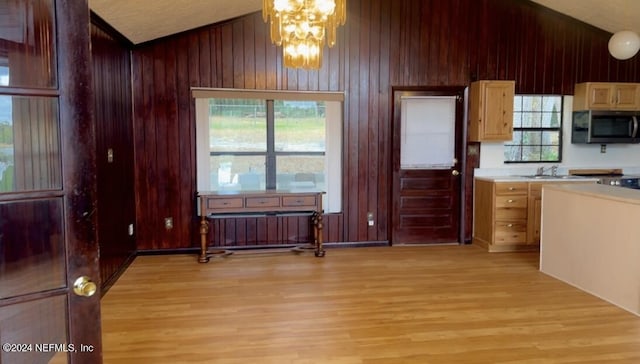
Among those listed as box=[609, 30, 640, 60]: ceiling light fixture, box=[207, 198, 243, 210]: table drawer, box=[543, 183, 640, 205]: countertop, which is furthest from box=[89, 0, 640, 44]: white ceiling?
box=[543, 183, 640, 205]: countertop

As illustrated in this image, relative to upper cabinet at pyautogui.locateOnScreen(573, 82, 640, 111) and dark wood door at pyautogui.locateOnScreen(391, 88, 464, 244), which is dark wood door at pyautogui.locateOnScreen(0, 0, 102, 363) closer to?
dark wood door at pyautogui.locateOnScreen(391, 88, 464, 244)

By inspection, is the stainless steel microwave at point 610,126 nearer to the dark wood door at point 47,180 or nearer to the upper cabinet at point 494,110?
the upper cabinet at point 494,110

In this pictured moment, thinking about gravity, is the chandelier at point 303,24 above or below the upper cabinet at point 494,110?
above

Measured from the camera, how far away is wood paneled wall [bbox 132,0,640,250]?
5.12 meters

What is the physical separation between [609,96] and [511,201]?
200 centimetres

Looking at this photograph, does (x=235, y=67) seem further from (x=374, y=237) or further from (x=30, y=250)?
(x=30, y=250)

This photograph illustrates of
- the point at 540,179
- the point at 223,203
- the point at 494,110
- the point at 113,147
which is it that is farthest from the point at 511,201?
the point at 113,147

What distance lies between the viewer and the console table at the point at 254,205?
15.9 ft

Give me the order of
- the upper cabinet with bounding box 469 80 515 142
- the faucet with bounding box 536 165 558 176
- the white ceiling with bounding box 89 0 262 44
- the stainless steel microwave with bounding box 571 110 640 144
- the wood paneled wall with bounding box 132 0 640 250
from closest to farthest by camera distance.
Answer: the white ceiling with bounding box 89 0 262 44 → the wood paneled wall with bounding box 132 0 640 250 → the upper cabinet with bounding box 469 80 515 142 → the stainless steel microwave with bounding box 571 110 640 144 → the faucet with bounding box 536 165 558 176

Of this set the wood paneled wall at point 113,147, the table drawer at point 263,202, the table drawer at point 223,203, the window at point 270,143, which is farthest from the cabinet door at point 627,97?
the wood paneled wall at point 113,147

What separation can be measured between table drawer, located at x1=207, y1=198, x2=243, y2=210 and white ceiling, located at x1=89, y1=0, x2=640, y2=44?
6.27ft

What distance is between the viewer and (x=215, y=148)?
17.5ft

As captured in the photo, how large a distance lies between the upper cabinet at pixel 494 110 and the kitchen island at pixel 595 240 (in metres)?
1.26

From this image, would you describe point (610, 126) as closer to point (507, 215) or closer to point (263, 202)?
point (507, 215)
